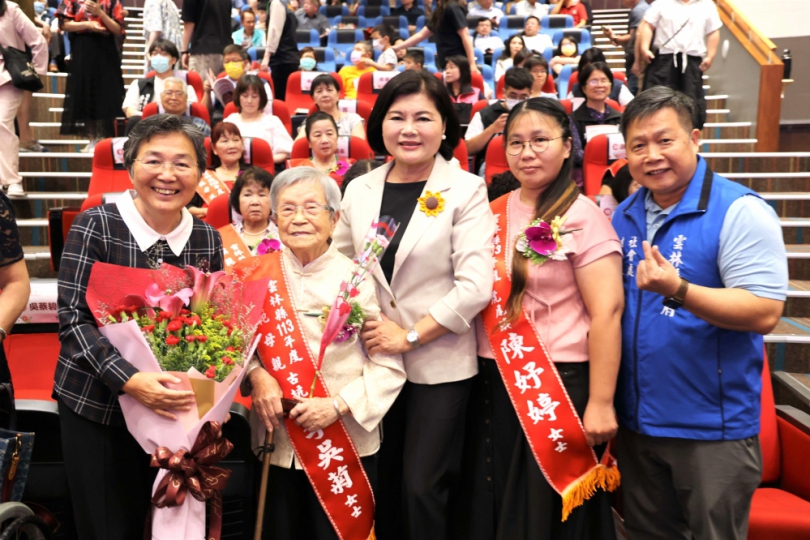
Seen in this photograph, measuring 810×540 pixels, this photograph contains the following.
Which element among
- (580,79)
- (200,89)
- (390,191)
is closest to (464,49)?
(580,79)

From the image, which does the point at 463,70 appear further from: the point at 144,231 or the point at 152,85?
the point at 144,231

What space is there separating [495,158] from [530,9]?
6.15m

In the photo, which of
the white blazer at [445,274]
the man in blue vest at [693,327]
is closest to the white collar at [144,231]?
the white blazer at [445,274]

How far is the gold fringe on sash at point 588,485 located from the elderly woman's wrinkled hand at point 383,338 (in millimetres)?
561

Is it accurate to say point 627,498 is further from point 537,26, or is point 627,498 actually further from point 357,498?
point 537,26

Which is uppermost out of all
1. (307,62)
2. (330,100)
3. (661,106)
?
(307,62)

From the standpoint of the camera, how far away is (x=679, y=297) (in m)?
1.62

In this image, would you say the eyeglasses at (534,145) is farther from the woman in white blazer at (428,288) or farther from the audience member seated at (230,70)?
the audience member seated at (230,70)

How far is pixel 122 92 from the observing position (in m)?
6.09

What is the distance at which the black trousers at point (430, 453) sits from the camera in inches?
74.1

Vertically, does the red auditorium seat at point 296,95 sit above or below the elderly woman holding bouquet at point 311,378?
above

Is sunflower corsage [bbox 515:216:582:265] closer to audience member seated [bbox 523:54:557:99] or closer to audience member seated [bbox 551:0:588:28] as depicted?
audience member seated [bbox 523:54:557:99]

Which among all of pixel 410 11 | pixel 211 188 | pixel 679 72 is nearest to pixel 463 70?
pixel 679 72

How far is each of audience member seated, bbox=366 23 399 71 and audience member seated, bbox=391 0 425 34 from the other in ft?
5.75
